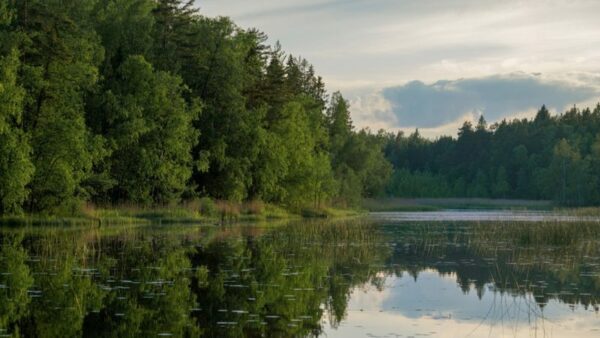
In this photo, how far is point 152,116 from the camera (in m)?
51.3

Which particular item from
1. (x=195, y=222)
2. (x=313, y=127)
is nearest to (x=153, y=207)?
(x=195, y=222)

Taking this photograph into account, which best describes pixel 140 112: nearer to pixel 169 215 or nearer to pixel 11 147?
pixel 169 215

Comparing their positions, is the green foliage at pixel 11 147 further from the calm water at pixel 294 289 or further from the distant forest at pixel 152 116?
the calm water at pixel 294 289

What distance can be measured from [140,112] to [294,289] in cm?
3232

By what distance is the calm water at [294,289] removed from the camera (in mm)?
13883

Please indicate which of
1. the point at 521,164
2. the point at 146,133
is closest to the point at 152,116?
the point at 146,133

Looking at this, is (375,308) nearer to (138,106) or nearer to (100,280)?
(100,280)

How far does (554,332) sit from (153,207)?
1627 inches

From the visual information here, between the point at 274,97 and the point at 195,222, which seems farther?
the point at 274,97

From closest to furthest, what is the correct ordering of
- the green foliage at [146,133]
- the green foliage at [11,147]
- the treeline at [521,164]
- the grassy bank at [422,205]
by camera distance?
the green foliage at [11,147], the green foliage at [146,133], the grassy bank at [422,205], the treeline at [521,164]

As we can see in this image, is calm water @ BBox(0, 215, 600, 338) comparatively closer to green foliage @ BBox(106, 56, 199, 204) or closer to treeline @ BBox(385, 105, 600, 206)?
green foliage @ BBox(106, 56, 199, 204)

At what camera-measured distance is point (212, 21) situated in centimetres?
6141

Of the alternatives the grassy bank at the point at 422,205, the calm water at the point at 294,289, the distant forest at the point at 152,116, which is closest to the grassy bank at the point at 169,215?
the distant forest at the point at 152,116

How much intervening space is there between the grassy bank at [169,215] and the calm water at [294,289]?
9514 millimetres
